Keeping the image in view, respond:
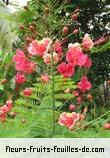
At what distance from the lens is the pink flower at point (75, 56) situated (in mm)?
2867

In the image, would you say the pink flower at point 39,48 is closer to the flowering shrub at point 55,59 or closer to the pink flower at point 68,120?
the flowering shrub at point 55,59

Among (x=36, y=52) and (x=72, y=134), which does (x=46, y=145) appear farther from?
(x=36, y=52)

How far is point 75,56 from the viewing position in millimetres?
2863

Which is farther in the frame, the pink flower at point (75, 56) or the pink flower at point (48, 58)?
the pink flower at point (75, 56)

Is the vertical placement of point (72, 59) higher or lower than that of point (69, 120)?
higher

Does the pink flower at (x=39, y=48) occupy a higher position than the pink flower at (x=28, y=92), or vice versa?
the pink flower at (x=39, y=48)

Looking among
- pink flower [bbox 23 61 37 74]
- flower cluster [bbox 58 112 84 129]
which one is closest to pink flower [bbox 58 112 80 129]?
flower cluster [bbox 58 112 84 129]

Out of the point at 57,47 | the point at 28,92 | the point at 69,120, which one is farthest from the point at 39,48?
the point at 69,120

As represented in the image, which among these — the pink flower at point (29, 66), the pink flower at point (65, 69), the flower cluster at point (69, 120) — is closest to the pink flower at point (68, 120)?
the flower cluster at point (69, 120)

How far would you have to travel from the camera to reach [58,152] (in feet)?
7.75

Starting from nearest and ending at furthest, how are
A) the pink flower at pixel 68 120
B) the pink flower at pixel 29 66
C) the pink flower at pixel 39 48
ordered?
the pink flower at pixel 68 120, the pink flower at pixel 39 48, the pink flower at pixel 29 66

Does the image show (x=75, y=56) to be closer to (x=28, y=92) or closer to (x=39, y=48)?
(x=39, y=48)

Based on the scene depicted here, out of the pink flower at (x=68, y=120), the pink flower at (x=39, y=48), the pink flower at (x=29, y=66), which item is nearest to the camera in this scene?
the pink flower at (x=68, y=120)

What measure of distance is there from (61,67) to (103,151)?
57 cm
